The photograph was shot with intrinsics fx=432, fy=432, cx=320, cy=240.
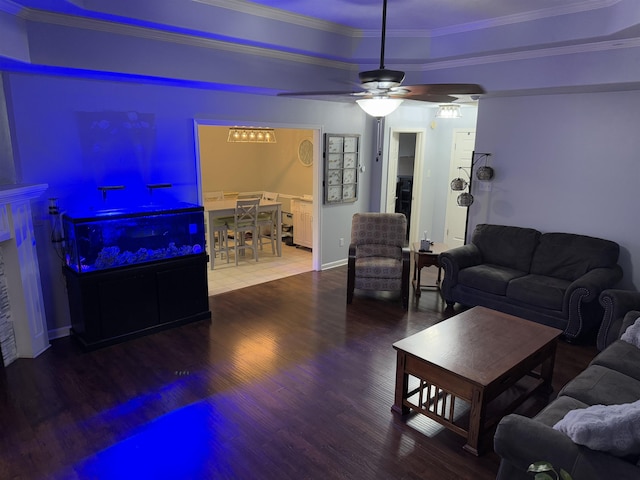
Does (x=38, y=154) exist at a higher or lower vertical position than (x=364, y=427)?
higher

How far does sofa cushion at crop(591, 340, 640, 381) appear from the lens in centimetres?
267

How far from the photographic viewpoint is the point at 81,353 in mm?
3744

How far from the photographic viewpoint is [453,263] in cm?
472

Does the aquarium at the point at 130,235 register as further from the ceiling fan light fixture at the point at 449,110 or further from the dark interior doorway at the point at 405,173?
the dark interior doorway at the point at 405,173

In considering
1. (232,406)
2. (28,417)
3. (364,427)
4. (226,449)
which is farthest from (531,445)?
(28,417)

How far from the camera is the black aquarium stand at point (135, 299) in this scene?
3.75m

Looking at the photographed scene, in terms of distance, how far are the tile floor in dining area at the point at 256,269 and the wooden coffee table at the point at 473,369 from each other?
2.97 m

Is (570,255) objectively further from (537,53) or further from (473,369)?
(473,369)

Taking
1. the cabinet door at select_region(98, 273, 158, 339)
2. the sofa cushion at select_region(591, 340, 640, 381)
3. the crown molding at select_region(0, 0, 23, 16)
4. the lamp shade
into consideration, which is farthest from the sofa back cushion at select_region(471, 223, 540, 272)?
the crown molding at select_region(0, 0, 23, 16)

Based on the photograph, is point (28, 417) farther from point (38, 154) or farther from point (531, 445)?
point (531, 445)

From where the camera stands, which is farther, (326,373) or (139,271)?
(139,271)

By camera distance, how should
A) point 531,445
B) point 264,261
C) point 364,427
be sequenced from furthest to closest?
point 264,261 → point 364,427 → point 531,445

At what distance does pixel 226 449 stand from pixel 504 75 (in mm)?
4106

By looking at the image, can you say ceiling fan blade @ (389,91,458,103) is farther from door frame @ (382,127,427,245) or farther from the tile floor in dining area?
door frame @ (382,127,427,245)
